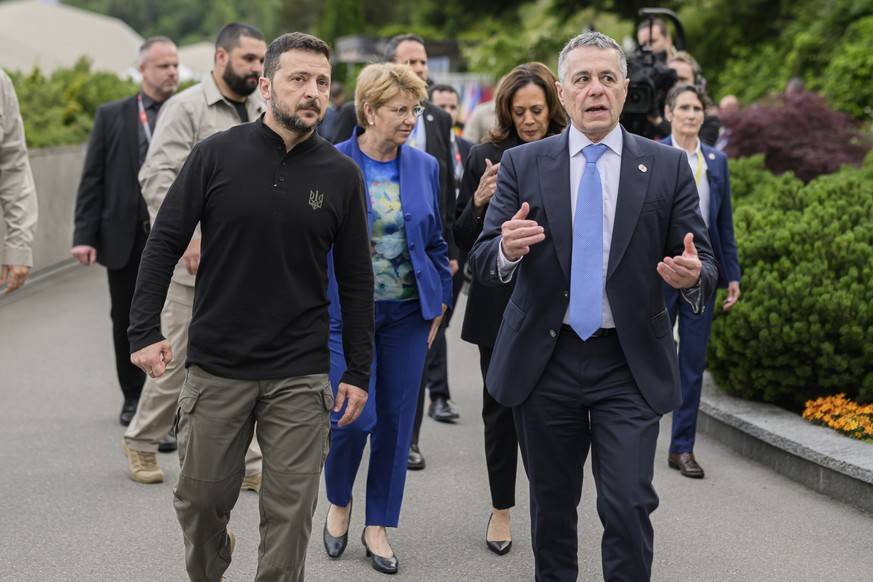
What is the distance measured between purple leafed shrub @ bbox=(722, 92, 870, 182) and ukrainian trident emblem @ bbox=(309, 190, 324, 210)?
9036mm

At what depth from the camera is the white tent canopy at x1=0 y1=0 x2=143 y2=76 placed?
31.6 metres

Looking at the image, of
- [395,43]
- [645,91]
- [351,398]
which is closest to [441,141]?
[395,43]

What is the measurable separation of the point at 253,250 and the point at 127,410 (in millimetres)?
4087

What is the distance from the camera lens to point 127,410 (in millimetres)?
7969

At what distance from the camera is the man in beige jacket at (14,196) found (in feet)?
20.1

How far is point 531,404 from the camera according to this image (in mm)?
4445

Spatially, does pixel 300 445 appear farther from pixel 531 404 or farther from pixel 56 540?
pixel 56 540

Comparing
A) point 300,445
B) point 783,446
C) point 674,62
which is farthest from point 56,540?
point 674,62

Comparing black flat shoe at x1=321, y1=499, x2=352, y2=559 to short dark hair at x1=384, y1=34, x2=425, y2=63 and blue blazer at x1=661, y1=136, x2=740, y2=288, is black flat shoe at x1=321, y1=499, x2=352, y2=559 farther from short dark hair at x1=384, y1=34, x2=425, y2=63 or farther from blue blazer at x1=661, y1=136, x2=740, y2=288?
short dark hair at x1=384, y1=34, x2=425, y2=63

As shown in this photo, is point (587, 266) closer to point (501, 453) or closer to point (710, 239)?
point (501, 453)

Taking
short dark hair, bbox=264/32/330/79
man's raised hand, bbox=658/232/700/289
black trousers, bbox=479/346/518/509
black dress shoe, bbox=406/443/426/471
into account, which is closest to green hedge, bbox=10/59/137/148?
black dress shoe, bbox=406/443/426/471

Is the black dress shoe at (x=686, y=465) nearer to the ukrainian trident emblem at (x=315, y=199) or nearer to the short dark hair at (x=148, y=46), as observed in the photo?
the ukrainian trident emblem at (x=315, y=199)

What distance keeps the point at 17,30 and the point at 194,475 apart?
29.8 m

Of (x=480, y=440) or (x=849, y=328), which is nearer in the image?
(x=849, y=328)
